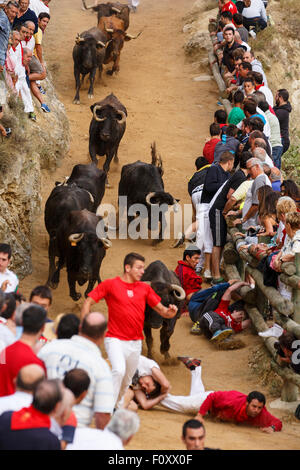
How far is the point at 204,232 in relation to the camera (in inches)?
526

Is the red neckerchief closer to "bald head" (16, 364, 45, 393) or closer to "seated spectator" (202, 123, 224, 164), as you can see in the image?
"bald head" (16, 364, 45, 393)

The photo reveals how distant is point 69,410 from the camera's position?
569 cm

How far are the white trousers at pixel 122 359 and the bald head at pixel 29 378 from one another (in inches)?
105

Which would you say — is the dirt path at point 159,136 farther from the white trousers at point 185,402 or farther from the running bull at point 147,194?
the running bull at point 147,194

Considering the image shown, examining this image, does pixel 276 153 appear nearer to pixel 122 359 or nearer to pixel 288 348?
pixel 288 348

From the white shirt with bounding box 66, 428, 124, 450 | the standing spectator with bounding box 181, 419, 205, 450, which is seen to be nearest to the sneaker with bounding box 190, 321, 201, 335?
the standing spectator with bounding box 181, 419, 205, 450

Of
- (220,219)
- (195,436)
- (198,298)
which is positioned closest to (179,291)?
(198,298)

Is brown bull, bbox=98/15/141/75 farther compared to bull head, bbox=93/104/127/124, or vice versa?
brown bull, bbox=98/15/141/75

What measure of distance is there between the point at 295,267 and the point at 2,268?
3368 mm

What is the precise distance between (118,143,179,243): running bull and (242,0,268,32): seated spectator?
7.60 metres

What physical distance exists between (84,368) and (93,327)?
13.4 inches

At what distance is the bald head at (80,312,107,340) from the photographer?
6.64 meters

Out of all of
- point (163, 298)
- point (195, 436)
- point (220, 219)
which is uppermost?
point (195, 436)
